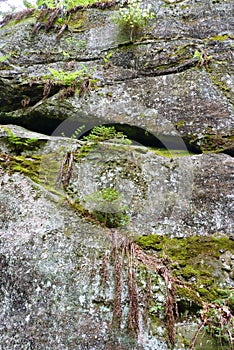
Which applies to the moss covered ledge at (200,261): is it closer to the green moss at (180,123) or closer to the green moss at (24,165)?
the green moss at (24,165)

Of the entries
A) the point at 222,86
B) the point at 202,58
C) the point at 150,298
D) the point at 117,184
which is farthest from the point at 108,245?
the point at 202,58

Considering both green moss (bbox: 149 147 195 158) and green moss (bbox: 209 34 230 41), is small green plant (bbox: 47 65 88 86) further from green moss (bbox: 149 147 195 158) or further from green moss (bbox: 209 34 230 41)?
green moss (bbox: 209 34 230 41)

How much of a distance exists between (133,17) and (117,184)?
4.79 m

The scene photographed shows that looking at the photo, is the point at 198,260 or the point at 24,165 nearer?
the point at 198,260

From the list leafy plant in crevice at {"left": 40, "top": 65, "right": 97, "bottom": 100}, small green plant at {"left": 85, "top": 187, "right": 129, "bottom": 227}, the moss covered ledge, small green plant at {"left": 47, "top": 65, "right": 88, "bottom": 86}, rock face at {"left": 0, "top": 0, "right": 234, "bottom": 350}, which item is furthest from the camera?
leafy plant in crevice at {"left": 40, "top": 65, "right": 97, "bottom": 100}

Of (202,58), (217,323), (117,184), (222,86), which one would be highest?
(202,58)

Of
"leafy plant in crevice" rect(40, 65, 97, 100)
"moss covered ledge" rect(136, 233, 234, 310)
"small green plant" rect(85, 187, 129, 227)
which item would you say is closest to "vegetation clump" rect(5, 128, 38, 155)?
"leafy plant in crevice" rect(40, 65, 97, 100)

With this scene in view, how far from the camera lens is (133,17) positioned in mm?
7371

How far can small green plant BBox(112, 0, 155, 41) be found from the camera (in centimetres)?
729

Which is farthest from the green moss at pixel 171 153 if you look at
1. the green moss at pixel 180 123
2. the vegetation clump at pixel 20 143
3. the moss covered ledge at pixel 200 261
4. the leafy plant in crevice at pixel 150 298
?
the vegetation clump at pixel 20 143

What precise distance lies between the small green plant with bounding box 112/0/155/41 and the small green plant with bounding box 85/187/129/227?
4.75 m

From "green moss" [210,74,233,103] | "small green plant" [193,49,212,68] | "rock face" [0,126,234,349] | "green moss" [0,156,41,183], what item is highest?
"small green plant" [193,49,212,68]

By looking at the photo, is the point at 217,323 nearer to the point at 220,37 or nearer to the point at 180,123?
the point at 180,123

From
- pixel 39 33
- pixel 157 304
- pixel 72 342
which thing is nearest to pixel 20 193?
pixel 72 342
